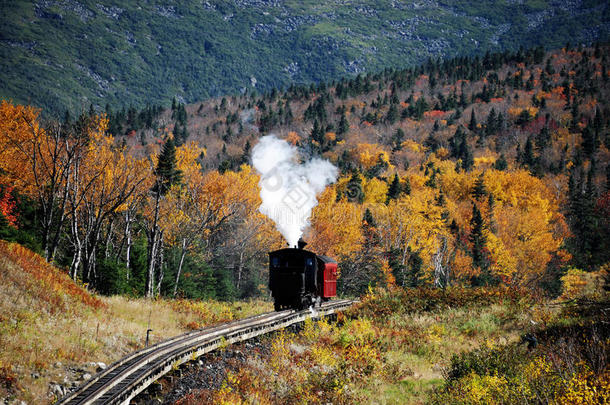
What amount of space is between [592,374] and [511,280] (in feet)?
147

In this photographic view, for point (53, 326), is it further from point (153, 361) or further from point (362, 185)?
point (362, 185)

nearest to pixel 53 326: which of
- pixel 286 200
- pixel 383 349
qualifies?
pixel 383 349

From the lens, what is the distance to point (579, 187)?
8169 centimetres

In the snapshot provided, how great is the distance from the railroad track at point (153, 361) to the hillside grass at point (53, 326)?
0.84 meters

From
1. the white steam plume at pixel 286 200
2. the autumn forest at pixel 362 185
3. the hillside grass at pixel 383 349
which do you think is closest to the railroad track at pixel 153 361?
the hillside grass at pixel 383 349

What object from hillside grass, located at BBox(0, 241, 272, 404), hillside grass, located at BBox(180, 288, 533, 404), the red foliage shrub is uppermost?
the red foliage shrub

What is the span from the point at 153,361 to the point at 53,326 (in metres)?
3.32

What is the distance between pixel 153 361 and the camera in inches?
519

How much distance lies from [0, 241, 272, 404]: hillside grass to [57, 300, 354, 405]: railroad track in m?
0.84

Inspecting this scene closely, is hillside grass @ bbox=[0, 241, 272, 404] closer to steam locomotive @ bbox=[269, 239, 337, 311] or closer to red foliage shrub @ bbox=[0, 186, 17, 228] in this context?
steam locomotive @ bbox=[269, 239, 337, 311]

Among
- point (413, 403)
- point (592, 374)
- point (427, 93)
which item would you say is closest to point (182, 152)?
point (413, 403)

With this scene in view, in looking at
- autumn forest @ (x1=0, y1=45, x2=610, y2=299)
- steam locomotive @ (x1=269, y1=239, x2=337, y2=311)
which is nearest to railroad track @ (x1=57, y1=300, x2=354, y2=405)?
steam locomotive @ (x1=269, y1=239, x2=337, y2=311)

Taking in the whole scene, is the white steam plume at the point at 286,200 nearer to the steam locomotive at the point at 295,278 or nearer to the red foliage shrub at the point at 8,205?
the steam locomotive at the point at 295,278

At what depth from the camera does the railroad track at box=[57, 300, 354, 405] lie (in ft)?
33.8
